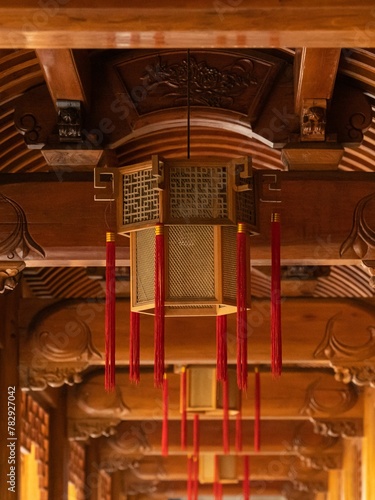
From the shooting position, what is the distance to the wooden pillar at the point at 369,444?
11.6 meters

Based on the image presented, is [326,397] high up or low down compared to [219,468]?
down

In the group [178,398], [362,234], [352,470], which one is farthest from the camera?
[352,470]

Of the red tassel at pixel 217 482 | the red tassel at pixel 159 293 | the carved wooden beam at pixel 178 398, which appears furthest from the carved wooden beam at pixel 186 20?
the red tassel at pixel 217 482

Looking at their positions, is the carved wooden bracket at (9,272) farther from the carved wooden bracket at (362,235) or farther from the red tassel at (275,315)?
the carved wooden bracket at (362,235)

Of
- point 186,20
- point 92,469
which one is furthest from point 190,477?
point 186,20

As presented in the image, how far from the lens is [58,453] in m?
11.6

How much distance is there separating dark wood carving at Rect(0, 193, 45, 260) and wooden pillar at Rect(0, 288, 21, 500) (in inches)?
88.2

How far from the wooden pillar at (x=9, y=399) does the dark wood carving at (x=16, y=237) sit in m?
2.24

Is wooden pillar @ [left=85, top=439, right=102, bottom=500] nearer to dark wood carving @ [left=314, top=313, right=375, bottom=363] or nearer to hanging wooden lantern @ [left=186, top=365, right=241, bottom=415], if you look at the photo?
hanging wooden lantern @ [left=186, top=365, right=241, bottom=415]

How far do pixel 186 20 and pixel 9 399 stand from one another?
15.9 feet

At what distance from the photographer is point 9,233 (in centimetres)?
653

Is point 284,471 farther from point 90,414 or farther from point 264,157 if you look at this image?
point 264,157

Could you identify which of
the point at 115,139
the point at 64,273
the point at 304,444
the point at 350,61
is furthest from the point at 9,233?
the point at 304,444

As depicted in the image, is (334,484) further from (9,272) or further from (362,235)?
(9,272)
